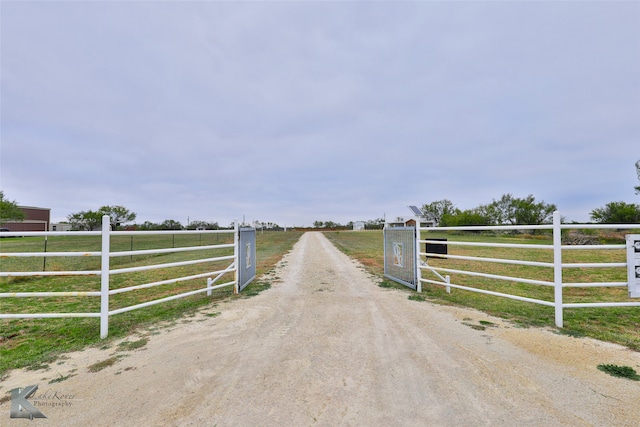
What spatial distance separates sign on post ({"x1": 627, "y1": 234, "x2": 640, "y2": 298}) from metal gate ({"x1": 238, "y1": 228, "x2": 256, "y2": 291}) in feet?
21.9

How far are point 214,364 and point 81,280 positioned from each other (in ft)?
27.1

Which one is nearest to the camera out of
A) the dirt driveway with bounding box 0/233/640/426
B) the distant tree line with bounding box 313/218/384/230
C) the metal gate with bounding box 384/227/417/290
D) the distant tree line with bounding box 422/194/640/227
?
the dirt driveway with bounding box 0/233/640/426

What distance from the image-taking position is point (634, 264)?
3.76 metres

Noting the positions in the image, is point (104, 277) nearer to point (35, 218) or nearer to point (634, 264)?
point (634, 264)

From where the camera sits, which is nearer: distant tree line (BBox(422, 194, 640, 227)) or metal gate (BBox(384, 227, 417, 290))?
metal gate (BBox(384, 227, 417, 290))

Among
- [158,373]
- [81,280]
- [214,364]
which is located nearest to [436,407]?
[214,364]

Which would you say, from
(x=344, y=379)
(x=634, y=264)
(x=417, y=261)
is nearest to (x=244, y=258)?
(x=417, y=261)

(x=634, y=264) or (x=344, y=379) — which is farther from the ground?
(x=634, y=264)

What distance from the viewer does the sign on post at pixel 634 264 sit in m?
3.74

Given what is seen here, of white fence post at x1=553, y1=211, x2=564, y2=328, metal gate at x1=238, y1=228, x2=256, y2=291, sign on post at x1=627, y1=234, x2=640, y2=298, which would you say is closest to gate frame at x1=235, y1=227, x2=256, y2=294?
metal gate at x1=238, y1=228, x2=256, y2=291

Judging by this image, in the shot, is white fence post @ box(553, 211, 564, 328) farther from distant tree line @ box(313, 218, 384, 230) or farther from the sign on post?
distant tree line @ box(313, 218, 384, 230)

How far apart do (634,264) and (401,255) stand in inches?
154

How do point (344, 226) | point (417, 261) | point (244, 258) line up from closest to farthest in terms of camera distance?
1. point (417, 261)
2. point (244, 258)
3. point (344, 226)

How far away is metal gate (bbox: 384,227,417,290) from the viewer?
20.4 ft
